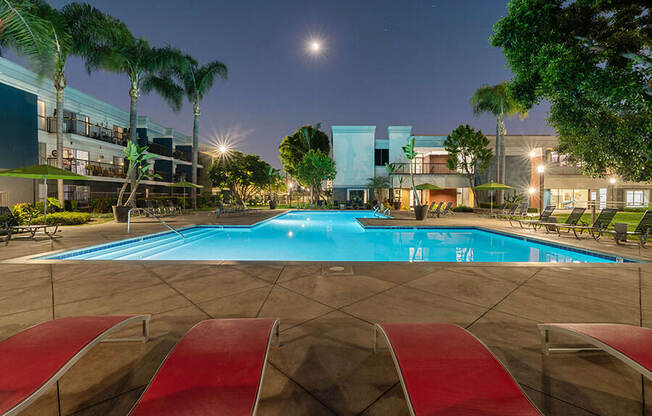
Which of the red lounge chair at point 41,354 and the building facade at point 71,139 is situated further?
the building facade at point 71,139

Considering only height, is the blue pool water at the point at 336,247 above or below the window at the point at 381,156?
below

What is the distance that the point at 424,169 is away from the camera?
30.2 meters

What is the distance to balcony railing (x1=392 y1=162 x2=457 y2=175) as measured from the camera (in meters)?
27.9

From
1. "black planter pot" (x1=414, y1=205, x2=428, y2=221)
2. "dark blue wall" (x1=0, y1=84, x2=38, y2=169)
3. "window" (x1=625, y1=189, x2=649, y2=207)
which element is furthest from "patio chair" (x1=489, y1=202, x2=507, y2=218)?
"dark blue wall" (x1=0, y1=84, x2=38, y2=169)

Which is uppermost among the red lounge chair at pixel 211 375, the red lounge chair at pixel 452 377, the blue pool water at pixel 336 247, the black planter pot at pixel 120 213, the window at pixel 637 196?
the window at pixel 637 196

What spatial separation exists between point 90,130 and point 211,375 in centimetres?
2799

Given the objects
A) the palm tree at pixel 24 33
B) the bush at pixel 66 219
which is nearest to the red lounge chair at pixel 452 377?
the palm tree at pixel 24 33

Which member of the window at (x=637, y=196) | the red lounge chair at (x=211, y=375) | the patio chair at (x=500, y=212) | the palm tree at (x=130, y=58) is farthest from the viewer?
the window at (x=637, y=196)

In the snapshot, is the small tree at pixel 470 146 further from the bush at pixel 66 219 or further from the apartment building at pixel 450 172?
the bush at pixel 66 219

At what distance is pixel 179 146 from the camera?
33.9 m

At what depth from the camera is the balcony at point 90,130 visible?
1800 centimetres

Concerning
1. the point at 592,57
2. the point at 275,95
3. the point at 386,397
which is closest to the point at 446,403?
the point at 386,397

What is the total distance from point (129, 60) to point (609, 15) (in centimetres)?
2386

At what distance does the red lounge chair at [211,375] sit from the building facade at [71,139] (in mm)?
12650
